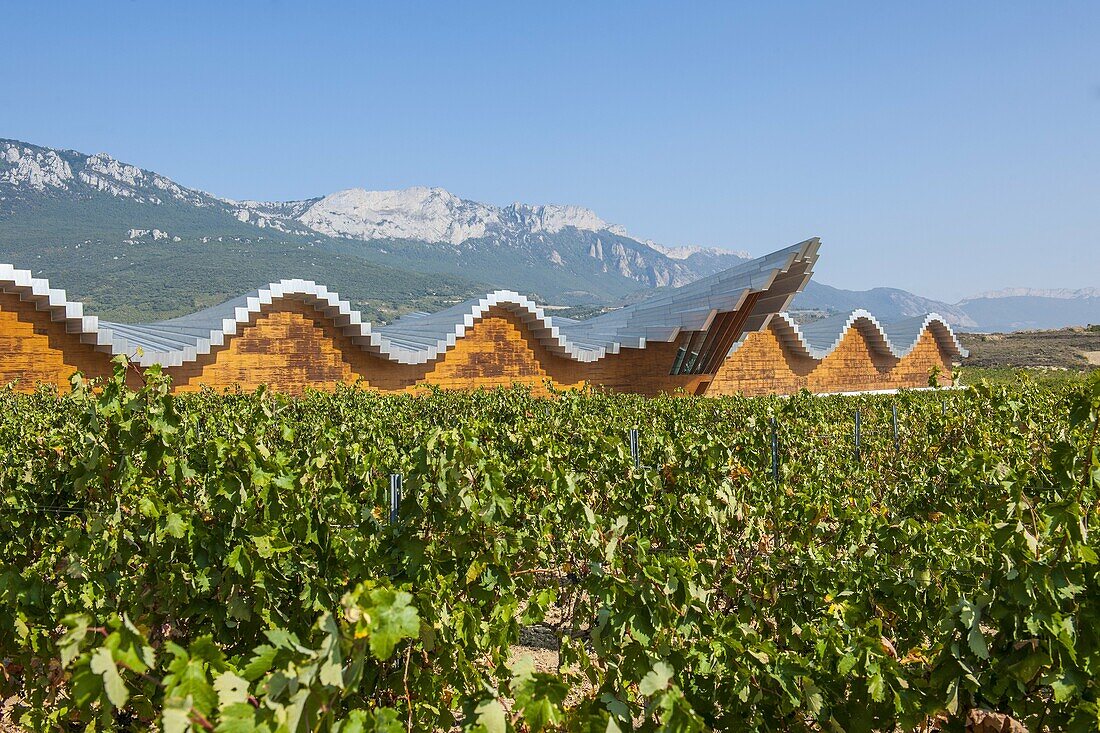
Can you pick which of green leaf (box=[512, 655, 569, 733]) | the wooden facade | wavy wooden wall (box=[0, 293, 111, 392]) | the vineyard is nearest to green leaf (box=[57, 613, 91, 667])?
the vineyard

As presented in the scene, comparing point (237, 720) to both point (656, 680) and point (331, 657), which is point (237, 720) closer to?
point (331, 657)

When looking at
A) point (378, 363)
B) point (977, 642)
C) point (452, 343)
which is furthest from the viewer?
point (452, 343)

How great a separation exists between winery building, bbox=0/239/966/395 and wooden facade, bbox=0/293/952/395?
0.03 m

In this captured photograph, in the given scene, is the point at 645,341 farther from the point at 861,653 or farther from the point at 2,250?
the point at 2,250

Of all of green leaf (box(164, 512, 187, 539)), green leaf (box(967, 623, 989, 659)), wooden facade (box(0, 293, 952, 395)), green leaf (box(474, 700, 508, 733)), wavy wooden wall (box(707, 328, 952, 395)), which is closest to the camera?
green leaf (box(474, 700, 508, 733))

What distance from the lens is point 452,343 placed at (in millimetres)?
21203

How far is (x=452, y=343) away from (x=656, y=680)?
19165mm

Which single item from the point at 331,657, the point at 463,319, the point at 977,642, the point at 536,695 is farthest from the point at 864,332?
the point at 331,657

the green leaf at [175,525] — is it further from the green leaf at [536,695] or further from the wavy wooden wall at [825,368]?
the wavy wooden wall at [825,368]

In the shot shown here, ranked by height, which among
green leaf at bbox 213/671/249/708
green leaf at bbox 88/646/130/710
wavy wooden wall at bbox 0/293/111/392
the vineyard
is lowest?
wavy wooden wall at bbox 0/293/111/392

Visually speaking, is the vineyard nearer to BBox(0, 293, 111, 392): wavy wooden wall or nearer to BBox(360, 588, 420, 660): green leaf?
BBox(360, 588, 420, 660): green leaf

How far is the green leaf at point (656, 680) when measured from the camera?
230 centimetres

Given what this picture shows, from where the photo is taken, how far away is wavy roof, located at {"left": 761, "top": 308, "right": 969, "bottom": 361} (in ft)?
96.2

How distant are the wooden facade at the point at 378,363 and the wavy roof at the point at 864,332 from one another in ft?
1.32
